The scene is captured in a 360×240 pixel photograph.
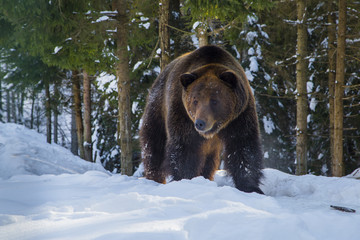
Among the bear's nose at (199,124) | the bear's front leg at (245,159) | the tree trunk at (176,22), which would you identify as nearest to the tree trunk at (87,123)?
the tree trunk at (176,22)

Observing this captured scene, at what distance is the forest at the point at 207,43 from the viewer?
695cm

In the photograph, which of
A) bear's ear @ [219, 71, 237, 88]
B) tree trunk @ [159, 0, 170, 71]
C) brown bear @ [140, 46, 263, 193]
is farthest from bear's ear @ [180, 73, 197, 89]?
tree trunk @ [159, 0, 170, 71]

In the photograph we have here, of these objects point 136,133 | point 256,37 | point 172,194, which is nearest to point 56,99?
point 136,133

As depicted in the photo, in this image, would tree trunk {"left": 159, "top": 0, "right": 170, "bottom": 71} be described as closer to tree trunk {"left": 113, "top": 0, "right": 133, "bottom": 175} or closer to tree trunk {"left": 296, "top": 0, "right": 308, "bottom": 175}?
tree trunk {"left": 113, "top": 0, "right": 133, "bottom": 175}

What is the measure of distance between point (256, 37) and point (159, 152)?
7075 millimetres

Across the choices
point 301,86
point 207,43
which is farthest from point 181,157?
point 301,86

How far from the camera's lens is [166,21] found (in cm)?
755

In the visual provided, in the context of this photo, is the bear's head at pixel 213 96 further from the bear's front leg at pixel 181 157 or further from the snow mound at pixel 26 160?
the snow mound at pixel 26 160

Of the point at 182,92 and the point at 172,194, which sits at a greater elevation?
the point at 182,92

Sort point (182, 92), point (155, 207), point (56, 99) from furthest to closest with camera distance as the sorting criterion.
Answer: point (56, 99), point (182, 92), point (155, 207)

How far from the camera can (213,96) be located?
4281 millimetres

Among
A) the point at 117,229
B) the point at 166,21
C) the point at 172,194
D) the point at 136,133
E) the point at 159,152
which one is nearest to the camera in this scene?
the point at 117,229

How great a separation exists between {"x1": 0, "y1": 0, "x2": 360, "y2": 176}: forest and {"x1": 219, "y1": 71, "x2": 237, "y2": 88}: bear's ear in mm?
2123

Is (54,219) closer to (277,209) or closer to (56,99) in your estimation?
(277,209)
